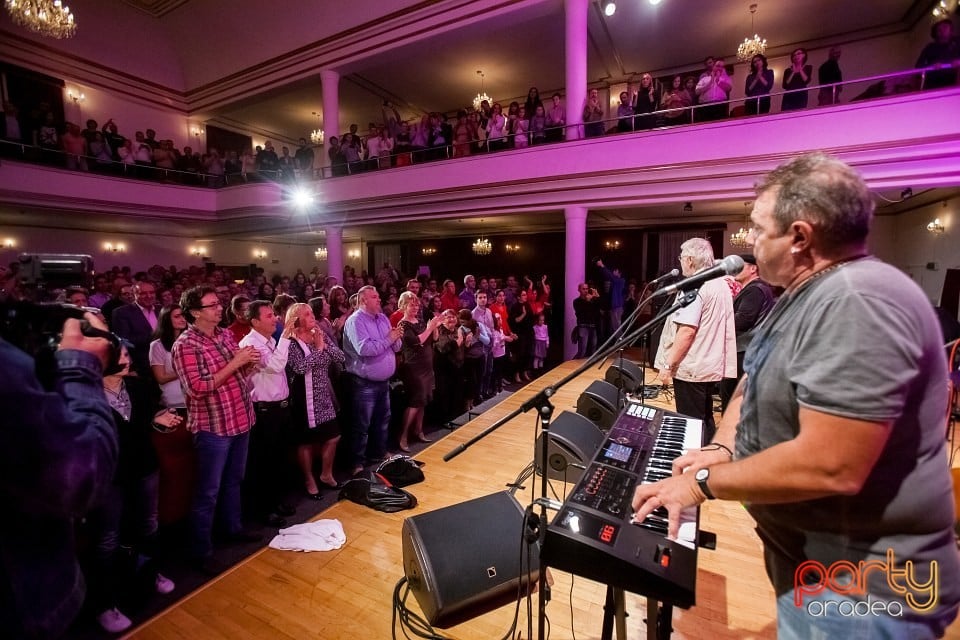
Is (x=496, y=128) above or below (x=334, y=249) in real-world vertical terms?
above

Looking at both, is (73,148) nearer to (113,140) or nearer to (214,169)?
(113,140)

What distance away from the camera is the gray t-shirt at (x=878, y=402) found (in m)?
0.82

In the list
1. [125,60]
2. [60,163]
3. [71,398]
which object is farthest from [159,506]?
[125,60]

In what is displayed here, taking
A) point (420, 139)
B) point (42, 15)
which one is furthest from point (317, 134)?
point (42, 15)

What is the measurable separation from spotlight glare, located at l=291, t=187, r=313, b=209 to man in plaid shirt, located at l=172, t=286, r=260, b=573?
8909mm

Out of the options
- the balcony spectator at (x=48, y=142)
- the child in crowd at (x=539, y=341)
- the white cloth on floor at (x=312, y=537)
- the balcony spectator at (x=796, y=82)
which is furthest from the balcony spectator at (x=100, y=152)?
the balcony spectator at (x=796, y=82)

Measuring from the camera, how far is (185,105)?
13.1 m

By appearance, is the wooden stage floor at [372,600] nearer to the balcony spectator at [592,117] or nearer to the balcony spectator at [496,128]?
the balcony spectator at [592,117]

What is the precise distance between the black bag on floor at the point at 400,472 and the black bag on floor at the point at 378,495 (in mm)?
114

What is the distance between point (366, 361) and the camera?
380cm

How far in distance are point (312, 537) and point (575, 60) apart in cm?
811

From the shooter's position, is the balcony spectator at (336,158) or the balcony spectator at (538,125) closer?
the balcony spectator at (538,125)

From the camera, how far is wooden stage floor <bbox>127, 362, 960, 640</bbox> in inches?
77.7

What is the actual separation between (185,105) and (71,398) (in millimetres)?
15876
